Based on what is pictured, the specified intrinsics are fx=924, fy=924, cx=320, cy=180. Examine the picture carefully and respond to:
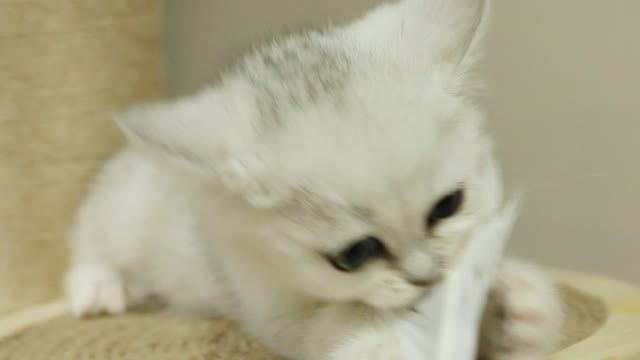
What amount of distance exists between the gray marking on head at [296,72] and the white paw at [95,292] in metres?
0.55

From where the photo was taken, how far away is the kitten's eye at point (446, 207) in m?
1.01

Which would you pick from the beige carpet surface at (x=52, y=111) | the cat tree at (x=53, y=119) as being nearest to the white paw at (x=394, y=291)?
the cat tree at (x=53, y=119)

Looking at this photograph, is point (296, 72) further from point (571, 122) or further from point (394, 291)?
point (571, 122)

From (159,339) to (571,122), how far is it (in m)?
0.88

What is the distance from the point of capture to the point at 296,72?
109cm

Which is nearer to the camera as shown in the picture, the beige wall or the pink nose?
the pink nose

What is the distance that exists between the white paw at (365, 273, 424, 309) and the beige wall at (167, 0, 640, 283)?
2.24ft

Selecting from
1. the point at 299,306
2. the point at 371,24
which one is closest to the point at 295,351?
the point at 299,306

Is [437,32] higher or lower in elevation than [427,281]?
Answer: higher

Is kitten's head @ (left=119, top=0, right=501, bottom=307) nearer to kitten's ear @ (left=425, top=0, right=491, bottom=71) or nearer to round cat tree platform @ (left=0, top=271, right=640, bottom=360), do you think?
kitten's ear @ (left=425, top=0, right=491, bottom=71)

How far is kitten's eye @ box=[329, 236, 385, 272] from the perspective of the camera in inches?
39.0

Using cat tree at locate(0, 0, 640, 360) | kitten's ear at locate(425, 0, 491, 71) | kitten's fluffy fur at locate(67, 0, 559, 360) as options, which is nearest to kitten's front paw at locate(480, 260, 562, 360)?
kitten's fluffy fur at locate(67, 0, 559, 360)

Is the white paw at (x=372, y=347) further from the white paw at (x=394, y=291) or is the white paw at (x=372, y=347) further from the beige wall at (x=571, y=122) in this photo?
the beige wall at (x=571, y=122)

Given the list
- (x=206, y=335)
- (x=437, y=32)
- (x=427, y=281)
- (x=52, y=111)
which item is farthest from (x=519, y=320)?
(x=52, y=111)
